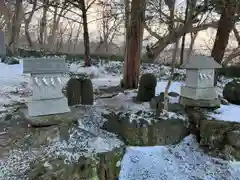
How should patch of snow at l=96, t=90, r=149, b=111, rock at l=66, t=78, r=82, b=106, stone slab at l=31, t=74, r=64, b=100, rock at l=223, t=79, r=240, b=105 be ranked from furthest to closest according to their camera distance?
rock at l=223, t=79, r=240, b=105 → patch of snow at l=96, t=90, r=149, b=111 → rock at l=66, t=78, r=82, b=106 → stone slab at l=31, t=74, r=64, b=100

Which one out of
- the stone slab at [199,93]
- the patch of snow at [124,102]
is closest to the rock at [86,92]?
the patch of snow at [124,102]

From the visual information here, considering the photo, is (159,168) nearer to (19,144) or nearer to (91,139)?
(91,139)

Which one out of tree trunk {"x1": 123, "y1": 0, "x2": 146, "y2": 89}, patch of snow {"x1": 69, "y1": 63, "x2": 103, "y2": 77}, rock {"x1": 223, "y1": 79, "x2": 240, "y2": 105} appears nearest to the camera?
rock {"x1": 223, "y1": 79, "x2": 240, "y2": 105}

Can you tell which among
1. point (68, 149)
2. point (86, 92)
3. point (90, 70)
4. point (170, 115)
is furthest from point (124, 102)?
point (90, 70)

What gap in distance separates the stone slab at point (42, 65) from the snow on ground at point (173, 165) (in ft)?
4.27

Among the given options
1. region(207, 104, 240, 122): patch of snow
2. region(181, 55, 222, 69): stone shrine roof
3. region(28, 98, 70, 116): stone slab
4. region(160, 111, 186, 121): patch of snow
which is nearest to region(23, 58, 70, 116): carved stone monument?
region(28, 98, 70, 116): stone slab

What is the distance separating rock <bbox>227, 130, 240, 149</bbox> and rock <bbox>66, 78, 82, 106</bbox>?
2.13m

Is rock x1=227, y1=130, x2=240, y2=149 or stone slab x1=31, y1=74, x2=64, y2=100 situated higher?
stone slab x1=31, y1=74, x2=64, y2=100

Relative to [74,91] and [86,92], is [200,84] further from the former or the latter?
[74,91]

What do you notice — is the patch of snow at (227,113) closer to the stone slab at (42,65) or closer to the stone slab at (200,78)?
the stone slab at (200,78)

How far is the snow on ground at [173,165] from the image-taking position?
9.92ft

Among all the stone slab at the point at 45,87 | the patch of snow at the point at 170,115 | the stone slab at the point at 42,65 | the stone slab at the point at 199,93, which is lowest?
the patch of snow at the point at 170,115

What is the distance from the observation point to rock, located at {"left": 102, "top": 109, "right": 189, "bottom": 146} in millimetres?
3354

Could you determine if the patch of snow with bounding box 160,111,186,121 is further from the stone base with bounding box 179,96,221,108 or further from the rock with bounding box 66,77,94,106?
the rock with bounding box 66,77,94,106
